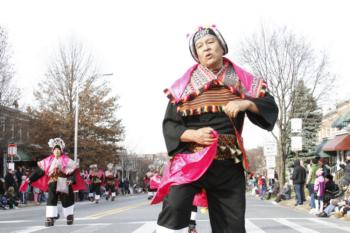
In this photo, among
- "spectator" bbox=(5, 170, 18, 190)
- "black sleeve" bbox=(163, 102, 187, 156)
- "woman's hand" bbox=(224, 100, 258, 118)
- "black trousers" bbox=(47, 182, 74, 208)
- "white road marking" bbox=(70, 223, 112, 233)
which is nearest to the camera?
"woman's hand" bbox=(224, 100, 258, 118)

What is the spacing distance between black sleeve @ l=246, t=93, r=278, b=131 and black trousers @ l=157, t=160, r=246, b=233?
35cm

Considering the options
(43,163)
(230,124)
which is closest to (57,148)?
(43,163)

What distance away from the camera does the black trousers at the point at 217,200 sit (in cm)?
417

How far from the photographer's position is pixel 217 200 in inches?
171

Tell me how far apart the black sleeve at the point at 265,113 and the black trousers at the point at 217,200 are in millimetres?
354

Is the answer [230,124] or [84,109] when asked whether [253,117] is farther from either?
[84,109]

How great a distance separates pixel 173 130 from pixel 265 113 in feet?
2.28

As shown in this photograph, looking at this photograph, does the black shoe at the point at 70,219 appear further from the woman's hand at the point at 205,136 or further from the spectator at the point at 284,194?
the spectator at the point at 284,194

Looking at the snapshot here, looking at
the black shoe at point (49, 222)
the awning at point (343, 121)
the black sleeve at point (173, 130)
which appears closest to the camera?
the black sleeve at point (173, 130)

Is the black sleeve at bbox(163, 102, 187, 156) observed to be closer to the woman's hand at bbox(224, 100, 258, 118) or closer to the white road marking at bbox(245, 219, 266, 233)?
the woman's hand at bbox(224, 100, 258, 118)

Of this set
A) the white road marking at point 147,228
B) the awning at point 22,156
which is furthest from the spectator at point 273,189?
the white road marking at point 147,228

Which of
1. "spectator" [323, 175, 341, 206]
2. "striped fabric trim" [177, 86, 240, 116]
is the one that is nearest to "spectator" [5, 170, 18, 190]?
"spectator" [323, 175, 341, 206]

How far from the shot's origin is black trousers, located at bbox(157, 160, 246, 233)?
4168mm

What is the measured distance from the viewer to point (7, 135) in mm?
34094
